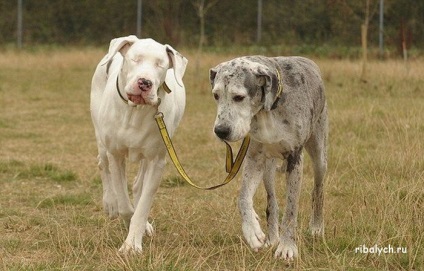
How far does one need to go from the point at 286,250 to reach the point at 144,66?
145 cm

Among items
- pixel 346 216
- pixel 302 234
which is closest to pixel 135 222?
pixel 302 234

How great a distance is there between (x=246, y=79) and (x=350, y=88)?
11.1 metres

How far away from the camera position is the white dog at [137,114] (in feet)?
19.2

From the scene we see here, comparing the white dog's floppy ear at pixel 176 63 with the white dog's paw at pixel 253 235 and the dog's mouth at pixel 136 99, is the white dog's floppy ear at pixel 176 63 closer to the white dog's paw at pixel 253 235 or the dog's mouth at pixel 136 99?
the dog's mouth at pixel 136 99

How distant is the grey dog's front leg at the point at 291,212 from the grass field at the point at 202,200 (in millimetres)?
86

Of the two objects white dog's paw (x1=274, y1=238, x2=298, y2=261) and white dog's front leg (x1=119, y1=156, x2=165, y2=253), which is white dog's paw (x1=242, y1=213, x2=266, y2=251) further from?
white dog's front leg (x1=119, y1=156, x2=165, y2=253)

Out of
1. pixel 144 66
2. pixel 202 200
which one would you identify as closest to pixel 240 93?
pixel 144 66

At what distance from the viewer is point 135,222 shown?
237 inches

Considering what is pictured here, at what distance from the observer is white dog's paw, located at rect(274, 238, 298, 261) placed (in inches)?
223

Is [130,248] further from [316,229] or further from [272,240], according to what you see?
[316,229]

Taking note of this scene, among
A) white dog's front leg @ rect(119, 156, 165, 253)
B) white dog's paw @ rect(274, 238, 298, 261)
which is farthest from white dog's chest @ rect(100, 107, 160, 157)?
white dog's paw @ rect(274, 238, 298, 261)

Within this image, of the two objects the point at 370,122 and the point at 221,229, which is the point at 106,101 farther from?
the point at 370,122

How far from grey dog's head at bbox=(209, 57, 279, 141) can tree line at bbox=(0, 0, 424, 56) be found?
57.4 feet

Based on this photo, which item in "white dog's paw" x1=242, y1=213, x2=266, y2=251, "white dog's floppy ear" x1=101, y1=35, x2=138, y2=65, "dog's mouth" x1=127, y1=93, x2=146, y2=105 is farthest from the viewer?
"white dog's floppy ear" x1=101, y1=35, x2=138, y2=65
